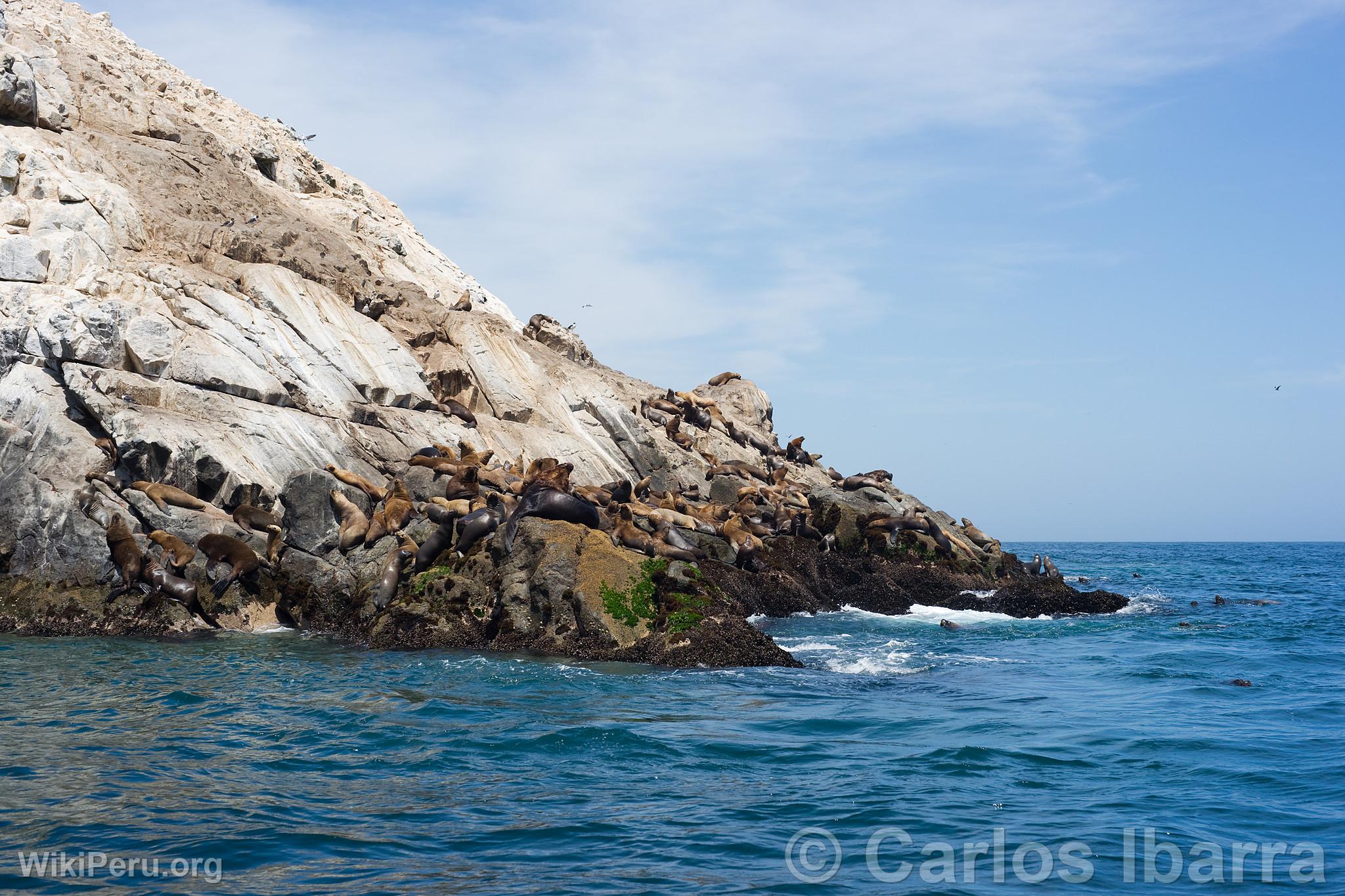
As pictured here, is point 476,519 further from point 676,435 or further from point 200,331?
point 676,435

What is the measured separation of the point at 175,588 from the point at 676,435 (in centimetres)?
1936

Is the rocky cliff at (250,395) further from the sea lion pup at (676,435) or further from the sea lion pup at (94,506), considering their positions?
the sea lion pup at (676,435)

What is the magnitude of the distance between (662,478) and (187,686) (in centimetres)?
1925

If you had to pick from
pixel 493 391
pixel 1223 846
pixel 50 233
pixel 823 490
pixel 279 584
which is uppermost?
pixel 50 233

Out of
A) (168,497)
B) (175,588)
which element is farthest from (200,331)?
(175,588)

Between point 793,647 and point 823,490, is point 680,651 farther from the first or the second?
point 823,490

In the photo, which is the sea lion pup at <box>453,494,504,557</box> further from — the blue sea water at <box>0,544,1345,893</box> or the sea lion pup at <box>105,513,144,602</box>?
the sea lion pup at <box>105,513,144,602</box>

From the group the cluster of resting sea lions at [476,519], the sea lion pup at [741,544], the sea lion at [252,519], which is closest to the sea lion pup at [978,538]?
the cluster of resting sea lions at [476,519]

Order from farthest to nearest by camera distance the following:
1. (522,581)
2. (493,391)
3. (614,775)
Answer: (493,391)
(522,581)
(614,775)

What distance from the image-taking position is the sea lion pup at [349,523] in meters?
18.5

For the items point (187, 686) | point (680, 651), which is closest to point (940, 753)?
point (680, 651)

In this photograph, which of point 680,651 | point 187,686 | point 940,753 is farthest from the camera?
point 680,651

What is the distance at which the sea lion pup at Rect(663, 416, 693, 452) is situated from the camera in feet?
111

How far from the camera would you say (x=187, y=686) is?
1263cm
